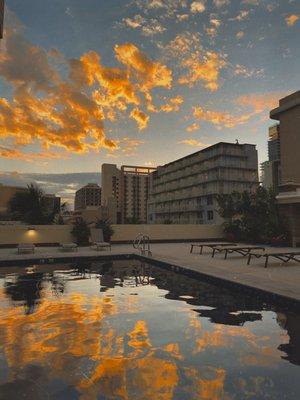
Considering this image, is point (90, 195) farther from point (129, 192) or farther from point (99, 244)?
point (99, 244)

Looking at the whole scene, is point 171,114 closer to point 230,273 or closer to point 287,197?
point 287,197

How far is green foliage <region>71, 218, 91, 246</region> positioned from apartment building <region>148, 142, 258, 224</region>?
37.1m

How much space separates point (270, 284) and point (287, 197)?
47.9 ft

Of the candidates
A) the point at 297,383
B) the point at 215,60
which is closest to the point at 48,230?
the point at 215,60

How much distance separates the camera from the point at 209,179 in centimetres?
6812

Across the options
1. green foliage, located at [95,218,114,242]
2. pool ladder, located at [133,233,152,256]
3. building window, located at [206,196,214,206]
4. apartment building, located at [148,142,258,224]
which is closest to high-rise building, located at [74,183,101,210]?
apartment building, located at [148,142,258,224]

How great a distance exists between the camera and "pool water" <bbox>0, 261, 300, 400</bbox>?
13.5ft

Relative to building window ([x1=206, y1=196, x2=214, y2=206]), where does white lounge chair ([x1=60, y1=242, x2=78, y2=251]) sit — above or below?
below

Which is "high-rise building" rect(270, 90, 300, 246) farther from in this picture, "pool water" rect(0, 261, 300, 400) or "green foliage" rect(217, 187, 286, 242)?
"pool water" rect(0, 261, 300, 400)

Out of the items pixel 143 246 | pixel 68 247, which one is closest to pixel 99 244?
pixel 68 247

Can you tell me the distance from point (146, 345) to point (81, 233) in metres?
19.2

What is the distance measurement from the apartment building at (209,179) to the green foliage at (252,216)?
33.1m

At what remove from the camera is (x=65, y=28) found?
19.1 meters

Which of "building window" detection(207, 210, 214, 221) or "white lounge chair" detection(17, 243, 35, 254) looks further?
"building window" detection(207, 210, 214, 221)
